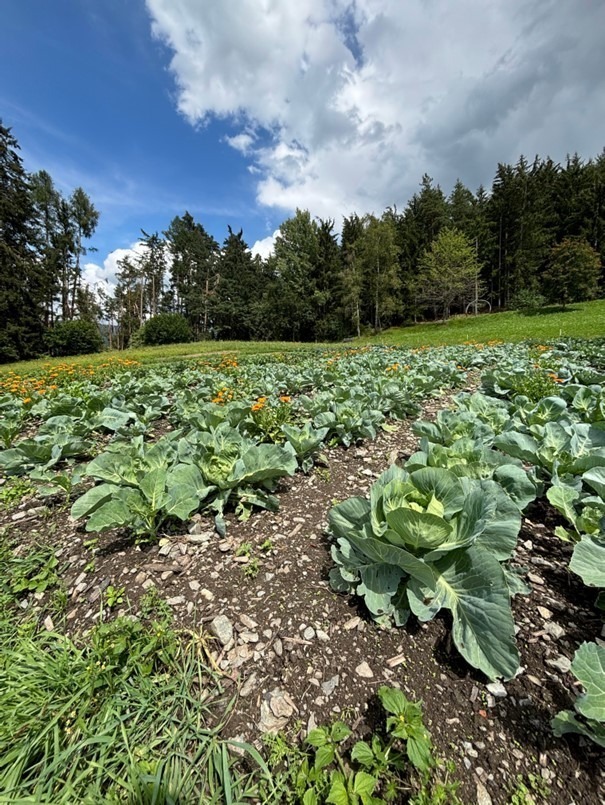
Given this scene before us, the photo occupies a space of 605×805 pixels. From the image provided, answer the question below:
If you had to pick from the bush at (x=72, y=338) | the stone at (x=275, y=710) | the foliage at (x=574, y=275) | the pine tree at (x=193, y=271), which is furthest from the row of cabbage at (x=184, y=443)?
the pine tree at (x=193, y=271)

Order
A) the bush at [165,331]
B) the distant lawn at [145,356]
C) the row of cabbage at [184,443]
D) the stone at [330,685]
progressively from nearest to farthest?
the stone at [330,685]
the row of cabbage at [184,443]
the distant lawn at [145,356]
the bush at [165,331]

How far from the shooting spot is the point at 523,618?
1.40 m

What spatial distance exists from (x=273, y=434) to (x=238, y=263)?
4655 cm

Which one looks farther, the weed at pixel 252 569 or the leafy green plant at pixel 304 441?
the leafy green plant at pixel 304 441

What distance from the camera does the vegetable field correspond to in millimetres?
1015

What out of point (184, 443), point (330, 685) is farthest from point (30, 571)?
point (330, 685)

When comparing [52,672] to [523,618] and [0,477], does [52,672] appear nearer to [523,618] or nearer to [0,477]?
[523,618]

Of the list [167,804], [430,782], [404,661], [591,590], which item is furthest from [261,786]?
[591,590]

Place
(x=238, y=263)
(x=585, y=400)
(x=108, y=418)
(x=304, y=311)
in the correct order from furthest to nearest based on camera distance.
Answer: (x=238, y=263) < (x=304, y=311) < (x=108, y=418) < (x=585, y=400)

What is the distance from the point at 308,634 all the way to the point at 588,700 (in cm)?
94

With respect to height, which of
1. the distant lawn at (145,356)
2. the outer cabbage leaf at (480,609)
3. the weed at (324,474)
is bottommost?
the weed at (324,474)

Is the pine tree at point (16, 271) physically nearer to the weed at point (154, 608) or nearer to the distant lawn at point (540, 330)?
the distant lawn at point (540, 330)

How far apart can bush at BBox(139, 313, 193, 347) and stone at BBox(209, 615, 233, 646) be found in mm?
32639

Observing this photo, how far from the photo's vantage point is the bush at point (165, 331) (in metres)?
31.1
